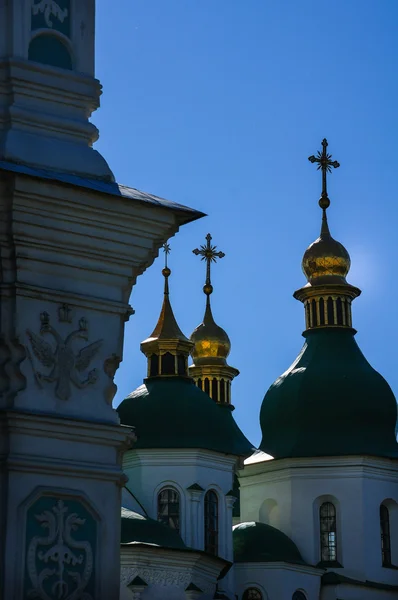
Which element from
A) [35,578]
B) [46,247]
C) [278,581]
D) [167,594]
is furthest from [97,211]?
[278,581]

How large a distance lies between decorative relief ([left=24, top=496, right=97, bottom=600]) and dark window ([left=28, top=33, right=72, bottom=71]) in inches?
106

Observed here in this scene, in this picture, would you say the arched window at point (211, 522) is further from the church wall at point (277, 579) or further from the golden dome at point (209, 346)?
the golden dome at point (209, 346)

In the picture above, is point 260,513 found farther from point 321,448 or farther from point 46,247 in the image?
point 46,247

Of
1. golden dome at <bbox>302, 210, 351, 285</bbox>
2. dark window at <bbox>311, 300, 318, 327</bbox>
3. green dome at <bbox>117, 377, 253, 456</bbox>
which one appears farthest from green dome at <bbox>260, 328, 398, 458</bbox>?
green dome at <bbox>117, 377, 253, 456</bbox>

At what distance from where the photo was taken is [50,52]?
29.7 ft

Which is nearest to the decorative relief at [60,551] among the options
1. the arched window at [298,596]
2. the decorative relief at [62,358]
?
the decorative relief at [62,358]

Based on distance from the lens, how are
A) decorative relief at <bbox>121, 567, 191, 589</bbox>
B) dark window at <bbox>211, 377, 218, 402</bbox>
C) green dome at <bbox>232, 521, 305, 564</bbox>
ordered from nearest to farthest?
decorative relief at <bbox>121, 567, 191, 589</bbox> → green dome at <bbox>232, 521, 305, 564</bbox> → dark window at <bbox>211, 377, 218, 402</bbox>

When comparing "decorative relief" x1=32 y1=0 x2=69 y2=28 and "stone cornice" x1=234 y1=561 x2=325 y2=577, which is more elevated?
"decorative relief" x1=32 y1=0 x2=69 y2=28

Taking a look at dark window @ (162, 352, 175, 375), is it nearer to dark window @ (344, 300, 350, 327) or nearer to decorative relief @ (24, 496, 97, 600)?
dark window @ (344, 300, 350, 327)

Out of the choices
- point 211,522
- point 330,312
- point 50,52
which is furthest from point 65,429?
point 330,312

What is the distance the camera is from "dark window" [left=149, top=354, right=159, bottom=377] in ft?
113

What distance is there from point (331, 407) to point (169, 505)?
197 inches

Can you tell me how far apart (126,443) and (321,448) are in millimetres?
26558

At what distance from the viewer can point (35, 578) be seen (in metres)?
7.91
